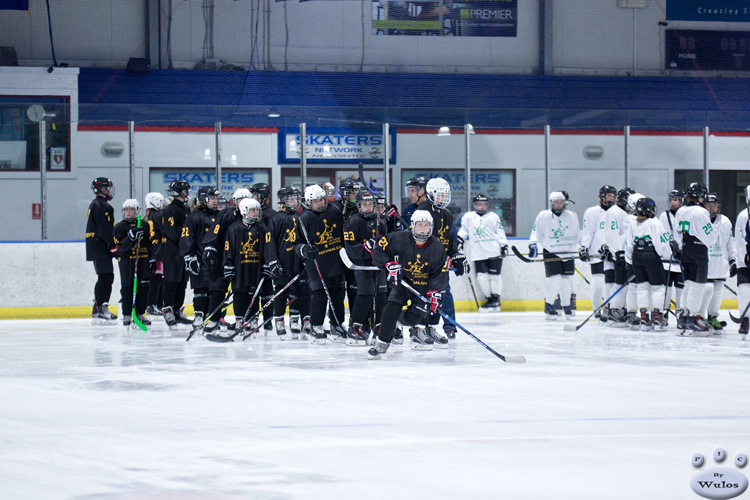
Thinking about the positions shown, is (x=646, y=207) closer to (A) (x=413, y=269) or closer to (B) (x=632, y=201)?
(B) (x=632, y=201)

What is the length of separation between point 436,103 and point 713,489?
642 inches

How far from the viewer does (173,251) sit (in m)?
9.32

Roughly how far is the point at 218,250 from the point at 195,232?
0.54m

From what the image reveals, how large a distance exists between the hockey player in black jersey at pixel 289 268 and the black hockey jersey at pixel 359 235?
0.61 meters

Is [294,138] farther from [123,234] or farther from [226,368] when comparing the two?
[226,368]

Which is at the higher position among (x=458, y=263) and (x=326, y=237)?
(x=326, y=237)

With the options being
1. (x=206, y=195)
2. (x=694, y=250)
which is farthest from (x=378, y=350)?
(x=694, y=250)

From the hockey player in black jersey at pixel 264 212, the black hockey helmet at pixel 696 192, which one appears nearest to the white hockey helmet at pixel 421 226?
the hockey player in black jersey at pixel 264 212

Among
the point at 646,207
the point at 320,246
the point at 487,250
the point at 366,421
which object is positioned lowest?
the point at 366,421

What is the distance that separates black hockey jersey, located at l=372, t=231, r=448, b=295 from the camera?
22.6 feet

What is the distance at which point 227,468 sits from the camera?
3.55 meters

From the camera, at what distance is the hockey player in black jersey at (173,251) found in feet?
30.6

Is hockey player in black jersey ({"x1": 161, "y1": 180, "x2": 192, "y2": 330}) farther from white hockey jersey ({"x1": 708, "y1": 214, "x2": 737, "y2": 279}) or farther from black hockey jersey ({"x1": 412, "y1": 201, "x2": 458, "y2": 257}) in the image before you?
white hockey jersey ({"x1": 708, "y1": 214, "x2": 737, "y2": 279})

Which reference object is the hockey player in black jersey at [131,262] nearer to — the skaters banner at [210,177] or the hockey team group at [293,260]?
the hockey team group at [293,260]
